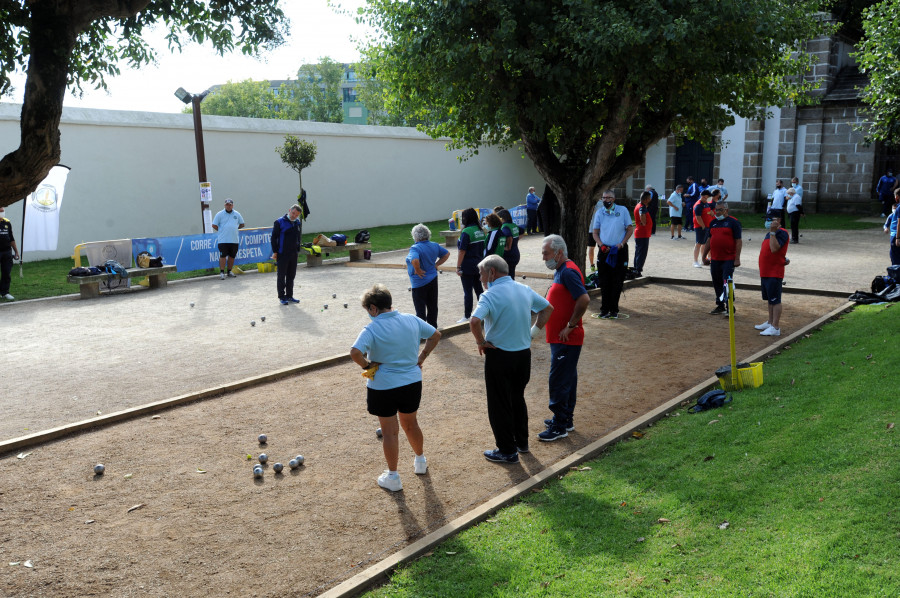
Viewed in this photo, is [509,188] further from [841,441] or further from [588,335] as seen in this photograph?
[841,441]

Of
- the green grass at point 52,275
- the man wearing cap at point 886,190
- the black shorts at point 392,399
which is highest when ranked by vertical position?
the man wearing cap at point 886,190

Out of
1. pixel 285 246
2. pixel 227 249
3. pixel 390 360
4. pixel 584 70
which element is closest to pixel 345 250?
pixel 227 249

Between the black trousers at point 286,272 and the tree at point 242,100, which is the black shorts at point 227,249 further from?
the tree at point 242,100

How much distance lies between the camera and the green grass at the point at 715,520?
4328 mm

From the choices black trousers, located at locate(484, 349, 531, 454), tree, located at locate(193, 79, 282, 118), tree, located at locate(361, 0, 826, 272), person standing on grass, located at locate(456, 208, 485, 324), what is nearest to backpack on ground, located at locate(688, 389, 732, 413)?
black trousers, located at locate(484, 349, 531, 454)

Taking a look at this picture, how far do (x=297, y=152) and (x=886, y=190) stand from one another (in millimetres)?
Answer: 21030

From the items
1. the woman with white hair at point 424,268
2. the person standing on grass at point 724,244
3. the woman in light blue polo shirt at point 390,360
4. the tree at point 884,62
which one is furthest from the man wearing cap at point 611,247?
the woman in light blue polo shirt at point 390,360

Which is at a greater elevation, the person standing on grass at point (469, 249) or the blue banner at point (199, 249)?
the person standing on grass at point (469, 249)

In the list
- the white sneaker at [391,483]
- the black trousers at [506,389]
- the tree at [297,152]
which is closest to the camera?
the white sneaker at [391,483]

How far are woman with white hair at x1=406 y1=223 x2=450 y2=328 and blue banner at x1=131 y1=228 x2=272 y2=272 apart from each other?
23.6 feet

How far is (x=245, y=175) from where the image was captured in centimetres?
2617

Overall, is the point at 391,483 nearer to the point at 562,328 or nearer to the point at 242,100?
the point at 562,328

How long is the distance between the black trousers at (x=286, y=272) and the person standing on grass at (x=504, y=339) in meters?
8.56

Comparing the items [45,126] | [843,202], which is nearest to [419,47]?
[45,126]
